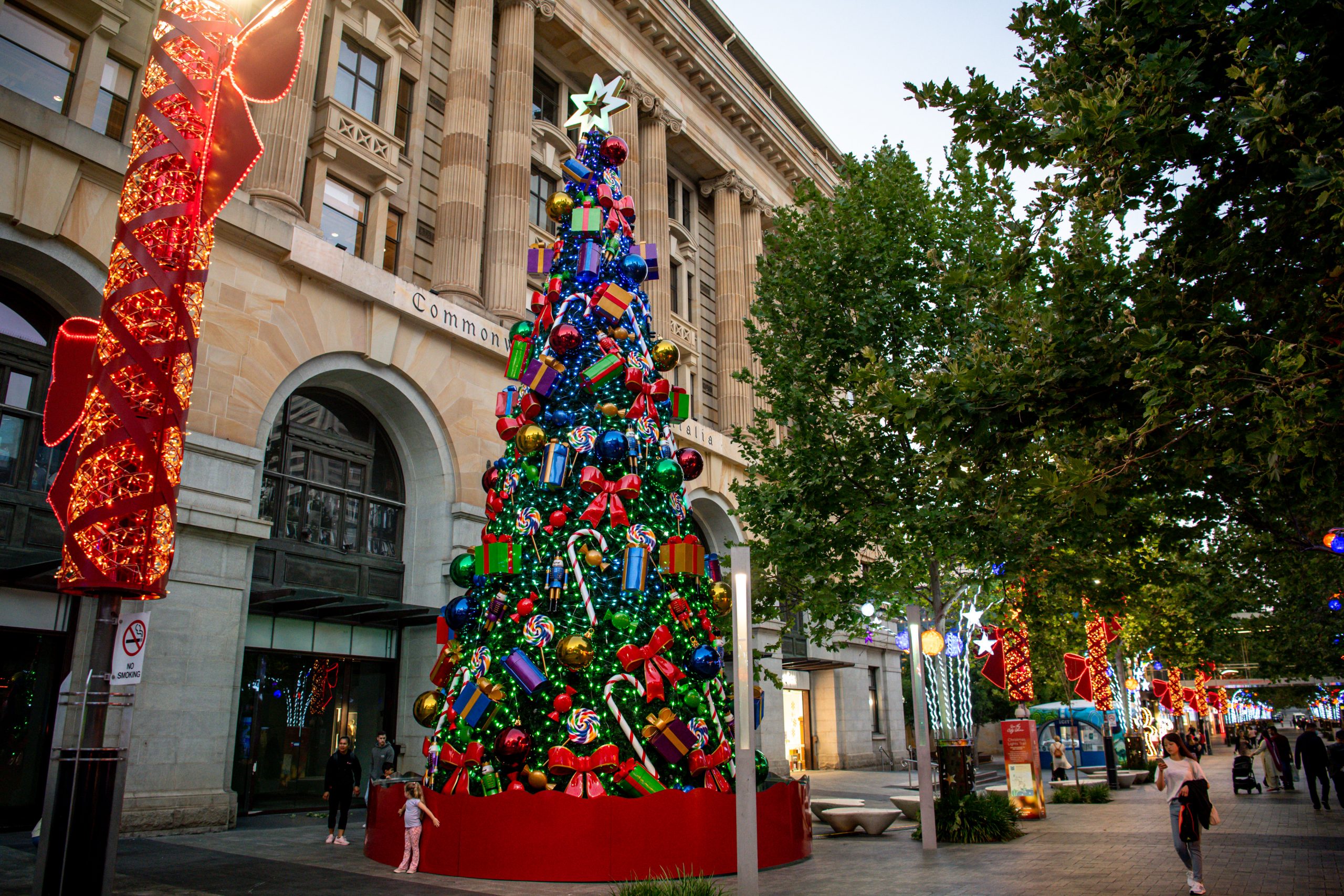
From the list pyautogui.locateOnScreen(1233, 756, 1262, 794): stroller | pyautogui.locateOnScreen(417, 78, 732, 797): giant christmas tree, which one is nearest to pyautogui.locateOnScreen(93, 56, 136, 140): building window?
pyautogui.locateOnScreen(417, 78, 732, 797): giant christmas tree

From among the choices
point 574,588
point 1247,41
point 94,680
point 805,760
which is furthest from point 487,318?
point 805,760

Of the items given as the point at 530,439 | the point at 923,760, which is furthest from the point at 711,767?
the point at 530,439

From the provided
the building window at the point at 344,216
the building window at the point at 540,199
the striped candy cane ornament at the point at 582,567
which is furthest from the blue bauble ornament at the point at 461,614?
the building window at the point at 540,199

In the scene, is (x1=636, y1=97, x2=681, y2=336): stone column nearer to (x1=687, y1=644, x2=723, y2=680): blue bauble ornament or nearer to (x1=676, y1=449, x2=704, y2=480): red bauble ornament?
(x1=676, y1=449, x2=704, y2=480): red bauble ornament

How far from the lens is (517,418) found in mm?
11766

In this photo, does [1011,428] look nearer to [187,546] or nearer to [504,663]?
[504,663]

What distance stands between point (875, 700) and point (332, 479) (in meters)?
30.9

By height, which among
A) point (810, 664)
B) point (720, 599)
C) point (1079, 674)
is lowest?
point (1079, 674)

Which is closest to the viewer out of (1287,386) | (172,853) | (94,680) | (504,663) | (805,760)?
(94,680)

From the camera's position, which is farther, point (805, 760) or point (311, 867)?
point (805, 760)

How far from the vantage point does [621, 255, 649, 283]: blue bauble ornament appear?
12.2m

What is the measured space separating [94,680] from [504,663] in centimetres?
432

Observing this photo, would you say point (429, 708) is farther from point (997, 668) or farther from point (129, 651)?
point (997, 668)

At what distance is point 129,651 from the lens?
21.3 ft
